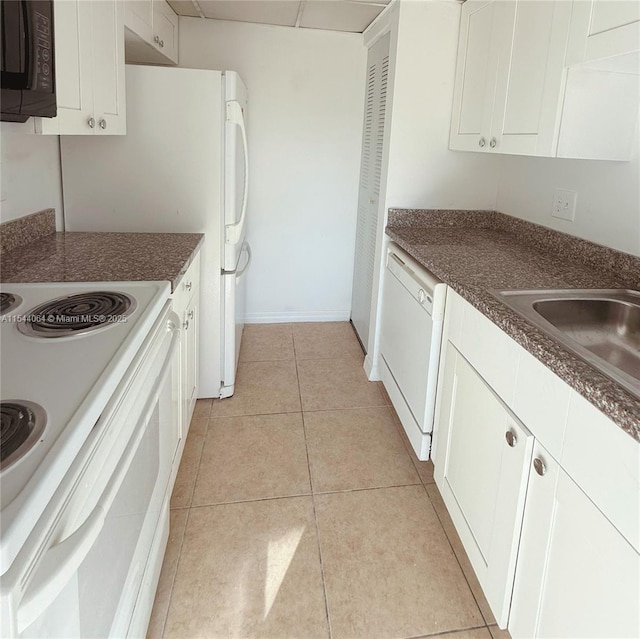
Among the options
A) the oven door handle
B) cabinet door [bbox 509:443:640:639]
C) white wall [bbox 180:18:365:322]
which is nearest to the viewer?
the oven door handle

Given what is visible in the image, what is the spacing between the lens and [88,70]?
1.64 meters

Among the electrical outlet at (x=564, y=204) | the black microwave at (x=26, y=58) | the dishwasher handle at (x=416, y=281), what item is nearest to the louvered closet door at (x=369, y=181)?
the dishwasher handle at (x=416, y=281)

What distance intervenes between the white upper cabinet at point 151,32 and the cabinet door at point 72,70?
47 cm

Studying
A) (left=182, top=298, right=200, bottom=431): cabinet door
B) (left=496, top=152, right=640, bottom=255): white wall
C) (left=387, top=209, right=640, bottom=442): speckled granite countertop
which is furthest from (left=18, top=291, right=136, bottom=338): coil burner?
(left=496, top=152, right=640, bottom=255): white wall

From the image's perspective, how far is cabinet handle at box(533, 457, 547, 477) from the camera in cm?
111

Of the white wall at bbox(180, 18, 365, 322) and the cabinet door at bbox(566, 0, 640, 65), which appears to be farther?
the white wall at bbox(180, 18, 365, 322)

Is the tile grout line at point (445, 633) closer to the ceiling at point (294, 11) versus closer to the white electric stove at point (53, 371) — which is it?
the white electric stove at point (53, 371)

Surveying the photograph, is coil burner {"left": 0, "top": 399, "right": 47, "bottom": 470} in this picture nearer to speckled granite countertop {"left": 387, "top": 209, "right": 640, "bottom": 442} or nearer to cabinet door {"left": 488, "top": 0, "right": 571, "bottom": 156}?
speckled granite countertop {"left": 387, "top": 209, "right": 640, "bottom": 442}

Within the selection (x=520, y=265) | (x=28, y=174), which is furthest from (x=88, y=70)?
(x=520, y=265)

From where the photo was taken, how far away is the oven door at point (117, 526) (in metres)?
0.66

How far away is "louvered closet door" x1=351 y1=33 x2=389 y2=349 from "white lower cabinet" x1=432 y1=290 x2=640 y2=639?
139 cm

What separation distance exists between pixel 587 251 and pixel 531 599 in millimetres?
1274

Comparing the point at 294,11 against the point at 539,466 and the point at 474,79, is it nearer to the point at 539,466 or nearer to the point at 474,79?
the point at 474,79

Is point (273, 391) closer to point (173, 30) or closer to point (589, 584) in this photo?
point (589, 584)
